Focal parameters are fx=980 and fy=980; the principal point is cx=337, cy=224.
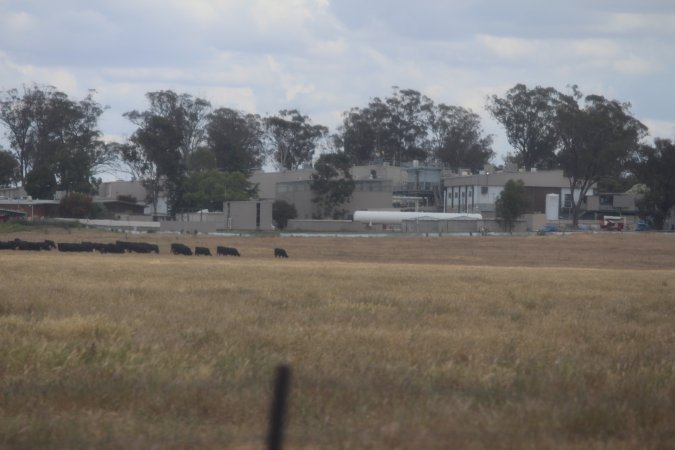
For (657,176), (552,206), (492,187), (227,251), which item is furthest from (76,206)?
(657,176)

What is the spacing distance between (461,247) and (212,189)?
40.0 metres

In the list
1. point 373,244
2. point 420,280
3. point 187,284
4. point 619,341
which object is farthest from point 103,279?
point 373,244

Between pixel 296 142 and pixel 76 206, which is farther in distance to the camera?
pixel 296 142

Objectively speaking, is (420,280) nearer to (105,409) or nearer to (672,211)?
(105,409)

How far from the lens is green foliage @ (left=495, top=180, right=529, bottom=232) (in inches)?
3617

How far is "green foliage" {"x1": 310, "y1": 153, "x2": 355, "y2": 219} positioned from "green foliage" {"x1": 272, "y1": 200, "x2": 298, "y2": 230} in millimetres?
5887

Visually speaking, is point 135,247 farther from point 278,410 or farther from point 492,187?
point 492,187

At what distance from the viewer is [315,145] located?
438ft

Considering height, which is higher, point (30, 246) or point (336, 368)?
point (336, 368)

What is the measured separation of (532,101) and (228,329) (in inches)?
4362

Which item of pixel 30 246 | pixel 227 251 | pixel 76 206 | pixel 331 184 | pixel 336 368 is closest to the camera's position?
pixel 336 368

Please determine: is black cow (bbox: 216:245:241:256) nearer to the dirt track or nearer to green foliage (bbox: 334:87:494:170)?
the dirt track

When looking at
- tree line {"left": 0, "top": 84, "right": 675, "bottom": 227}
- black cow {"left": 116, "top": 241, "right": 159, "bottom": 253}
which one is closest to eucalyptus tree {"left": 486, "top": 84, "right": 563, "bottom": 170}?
tree line {"left": 0, "top": 84, "right": 675, "bottom": 227}

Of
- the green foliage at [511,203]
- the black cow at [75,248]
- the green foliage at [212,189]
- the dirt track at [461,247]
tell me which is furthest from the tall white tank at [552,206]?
the black cow at [75,248]
